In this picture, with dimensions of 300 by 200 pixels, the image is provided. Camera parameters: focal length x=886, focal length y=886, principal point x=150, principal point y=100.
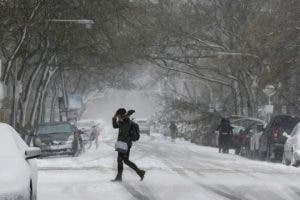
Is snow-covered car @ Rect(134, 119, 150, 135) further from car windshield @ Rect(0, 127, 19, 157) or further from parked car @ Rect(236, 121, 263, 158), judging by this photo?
car windshield @ Rect(0, 127, 19, 157)

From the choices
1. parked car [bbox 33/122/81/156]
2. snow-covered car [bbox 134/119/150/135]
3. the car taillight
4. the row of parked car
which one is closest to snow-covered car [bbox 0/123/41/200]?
the row of parked car

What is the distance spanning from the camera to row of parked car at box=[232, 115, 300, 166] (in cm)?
2497

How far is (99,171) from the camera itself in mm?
22188

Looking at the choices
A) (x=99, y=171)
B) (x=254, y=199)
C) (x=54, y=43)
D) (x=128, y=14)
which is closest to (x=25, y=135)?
(x=54, y=43)

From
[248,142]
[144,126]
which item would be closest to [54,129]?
[248,142]

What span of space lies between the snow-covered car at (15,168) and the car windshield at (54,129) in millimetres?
23605

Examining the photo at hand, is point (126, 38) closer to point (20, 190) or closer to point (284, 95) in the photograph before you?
point (284, 95)

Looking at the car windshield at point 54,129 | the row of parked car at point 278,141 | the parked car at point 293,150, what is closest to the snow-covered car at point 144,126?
the car windshield at point 54,129

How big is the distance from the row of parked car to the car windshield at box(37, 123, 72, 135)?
7.31m

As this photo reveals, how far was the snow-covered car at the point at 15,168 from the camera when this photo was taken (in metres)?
9.01

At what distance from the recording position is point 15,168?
970cm

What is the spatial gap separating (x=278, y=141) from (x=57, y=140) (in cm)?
912

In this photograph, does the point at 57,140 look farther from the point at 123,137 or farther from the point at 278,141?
the point at 123,137

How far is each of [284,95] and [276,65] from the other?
12169mm
